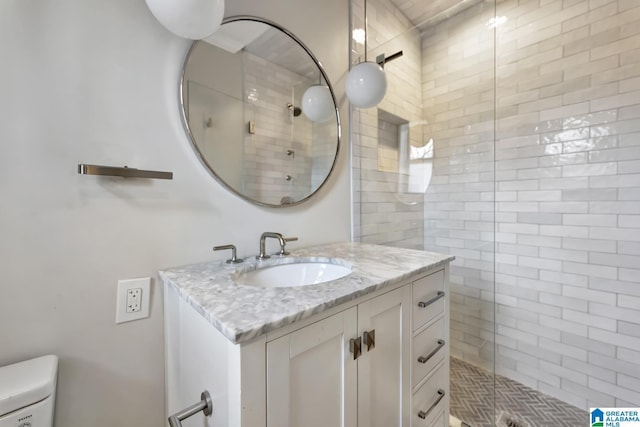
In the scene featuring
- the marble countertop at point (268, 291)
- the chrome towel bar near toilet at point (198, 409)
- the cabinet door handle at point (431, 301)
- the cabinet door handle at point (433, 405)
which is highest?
the marble countertop at point (268, 291)

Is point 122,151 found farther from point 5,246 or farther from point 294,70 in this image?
point 294,70

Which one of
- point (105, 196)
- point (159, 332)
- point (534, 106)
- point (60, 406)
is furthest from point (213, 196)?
point (534, 106)

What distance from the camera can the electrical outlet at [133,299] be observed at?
0.82m

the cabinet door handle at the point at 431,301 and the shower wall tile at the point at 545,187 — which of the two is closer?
the cabinet door handle at the point at 431,301

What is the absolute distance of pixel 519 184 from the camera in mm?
1729

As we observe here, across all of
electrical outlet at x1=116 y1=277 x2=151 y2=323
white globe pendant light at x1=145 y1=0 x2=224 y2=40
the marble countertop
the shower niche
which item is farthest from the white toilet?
the shower niche

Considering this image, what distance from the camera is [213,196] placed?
1025 mm

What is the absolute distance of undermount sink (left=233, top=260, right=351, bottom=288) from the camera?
3.37 feet

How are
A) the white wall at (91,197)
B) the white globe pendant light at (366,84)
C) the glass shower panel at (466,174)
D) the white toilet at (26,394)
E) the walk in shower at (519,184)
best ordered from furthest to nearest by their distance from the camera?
the glass shower panel at (466,174) → the walk in shower at (519,184) → the white globe pendant light at (366,84) → the white wall at (91,197) → the white toilet at (26,394)

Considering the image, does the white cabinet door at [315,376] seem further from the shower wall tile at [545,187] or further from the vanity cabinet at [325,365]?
the shower wall tile at [545,187]

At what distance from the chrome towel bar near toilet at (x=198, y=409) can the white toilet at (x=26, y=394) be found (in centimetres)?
28

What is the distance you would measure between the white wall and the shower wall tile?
1721mm

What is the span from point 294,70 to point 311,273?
969mm

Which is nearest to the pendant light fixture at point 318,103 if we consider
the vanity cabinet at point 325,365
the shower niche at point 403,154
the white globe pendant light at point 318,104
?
the white globe pendant light at point 318,104
